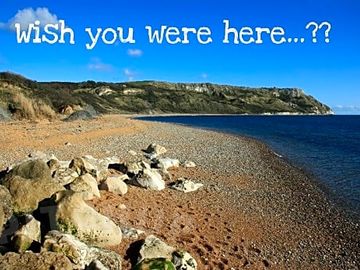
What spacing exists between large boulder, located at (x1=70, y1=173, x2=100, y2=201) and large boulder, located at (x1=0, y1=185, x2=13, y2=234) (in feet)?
9.62

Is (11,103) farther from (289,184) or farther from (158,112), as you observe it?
(158,112)

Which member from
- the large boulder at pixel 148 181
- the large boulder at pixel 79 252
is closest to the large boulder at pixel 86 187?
the large boulder at pixel 148 181

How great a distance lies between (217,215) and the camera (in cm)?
1527

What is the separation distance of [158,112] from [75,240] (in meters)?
187

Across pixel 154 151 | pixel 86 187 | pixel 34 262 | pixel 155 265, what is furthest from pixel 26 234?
pixel 154 151

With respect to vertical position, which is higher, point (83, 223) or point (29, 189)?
point (29, 189)

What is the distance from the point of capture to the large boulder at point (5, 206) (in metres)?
10.3

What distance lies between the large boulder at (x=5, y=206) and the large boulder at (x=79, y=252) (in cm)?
150

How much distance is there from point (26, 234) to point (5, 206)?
139 cm

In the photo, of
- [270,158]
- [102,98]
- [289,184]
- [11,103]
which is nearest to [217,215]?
[289,184]

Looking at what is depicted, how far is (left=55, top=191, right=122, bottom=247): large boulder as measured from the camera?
1055 cm

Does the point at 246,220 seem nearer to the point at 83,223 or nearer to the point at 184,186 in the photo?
the point at 184,186

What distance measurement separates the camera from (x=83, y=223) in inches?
421

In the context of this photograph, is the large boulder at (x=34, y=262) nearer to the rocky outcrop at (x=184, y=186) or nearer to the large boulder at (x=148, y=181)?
the large boulder at (x=148, y=181)
